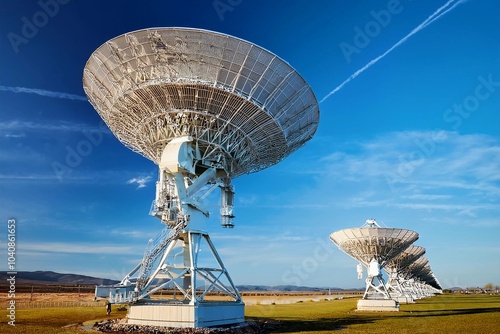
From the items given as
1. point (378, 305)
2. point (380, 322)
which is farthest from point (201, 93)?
point (378, 305)

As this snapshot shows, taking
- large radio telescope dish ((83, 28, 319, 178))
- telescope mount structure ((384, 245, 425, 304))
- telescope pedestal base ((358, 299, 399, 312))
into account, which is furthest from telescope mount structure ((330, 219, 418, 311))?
large radio telescope dish ((83, 28, 319, 178))

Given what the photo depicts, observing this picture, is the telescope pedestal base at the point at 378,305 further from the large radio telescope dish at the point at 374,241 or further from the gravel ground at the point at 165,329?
the gravel ground at the point at 165,329

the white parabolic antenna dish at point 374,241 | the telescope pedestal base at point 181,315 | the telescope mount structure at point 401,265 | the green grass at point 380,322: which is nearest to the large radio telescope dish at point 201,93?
the telescope pedestal base at point 181,315

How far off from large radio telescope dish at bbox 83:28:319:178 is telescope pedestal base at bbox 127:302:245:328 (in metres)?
8.85

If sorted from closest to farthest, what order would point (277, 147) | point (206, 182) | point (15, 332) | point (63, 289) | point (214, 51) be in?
point (15, 332) → point (214, 51) → point (206, 182) → point (277, 147) → point (63, 289)

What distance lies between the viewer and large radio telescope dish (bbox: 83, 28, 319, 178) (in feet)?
75.9

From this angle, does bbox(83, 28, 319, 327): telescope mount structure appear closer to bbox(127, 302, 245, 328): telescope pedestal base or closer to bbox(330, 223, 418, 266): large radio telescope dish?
bbox(127, 302, 245, 328): telescope pedestal base

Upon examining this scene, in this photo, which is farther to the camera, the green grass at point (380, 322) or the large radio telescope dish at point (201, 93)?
the green grass at point (380, 322)

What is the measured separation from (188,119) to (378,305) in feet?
116

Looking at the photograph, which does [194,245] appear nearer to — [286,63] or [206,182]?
[206,182]

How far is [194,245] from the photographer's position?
26.3 meters

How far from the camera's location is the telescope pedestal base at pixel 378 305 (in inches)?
1895

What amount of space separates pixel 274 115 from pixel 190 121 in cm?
525

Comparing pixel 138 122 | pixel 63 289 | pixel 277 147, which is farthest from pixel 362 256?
pixel 63 289
